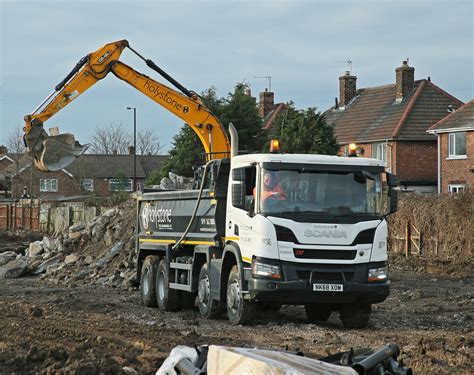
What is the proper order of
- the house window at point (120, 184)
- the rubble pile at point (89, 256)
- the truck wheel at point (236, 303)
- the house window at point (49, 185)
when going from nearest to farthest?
the truck wheel at point (236, 303) < the rubble pile at point (89, 256) < the house window at point (120, 184) < the house window at point (49, 185)

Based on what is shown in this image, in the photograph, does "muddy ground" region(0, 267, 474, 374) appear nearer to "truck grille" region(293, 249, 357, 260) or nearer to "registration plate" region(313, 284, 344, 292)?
"registration plate" region(313, 284, 344, 292)

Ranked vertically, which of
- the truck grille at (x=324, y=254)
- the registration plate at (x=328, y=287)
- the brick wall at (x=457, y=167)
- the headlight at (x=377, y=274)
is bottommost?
the registration plate at (x=328, y=287)

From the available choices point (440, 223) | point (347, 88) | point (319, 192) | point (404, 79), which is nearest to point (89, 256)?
point (440, 223)

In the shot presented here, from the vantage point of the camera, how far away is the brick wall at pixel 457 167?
4588 cm

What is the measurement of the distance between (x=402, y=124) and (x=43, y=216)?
21002 mm

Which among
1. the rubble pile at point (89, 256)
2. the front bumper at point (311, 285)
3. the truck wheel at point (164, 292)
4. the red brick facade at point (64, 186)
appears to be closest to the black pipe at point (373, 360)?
the front bumper at point (311, 285)

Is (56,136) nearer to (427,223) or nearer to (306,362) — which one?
(427,223)

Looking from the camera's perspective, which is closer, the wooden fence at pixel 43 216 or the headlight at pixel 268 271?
the headlight at pixel 268 271

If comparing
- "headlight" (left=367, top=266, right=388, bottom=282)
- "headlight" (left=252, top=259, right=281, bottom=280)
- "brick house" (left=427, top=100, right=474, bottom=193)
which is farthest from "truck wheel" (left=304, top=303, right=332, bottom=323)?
"brick house" (left=427, top=100, right=474, bottom=193)

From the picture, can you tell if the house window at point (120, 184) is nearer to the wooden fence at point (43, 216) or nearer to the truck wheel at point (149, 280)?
the wooden fence at point (43, 216)

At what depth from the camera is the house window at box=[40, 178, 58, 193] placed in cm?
9567

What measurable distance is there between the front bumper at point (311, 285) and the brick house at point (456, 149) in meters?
31.7

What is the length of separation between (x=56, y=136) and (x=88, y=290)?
16.3 ft

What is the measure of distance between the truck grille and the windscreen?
24.1 inches
